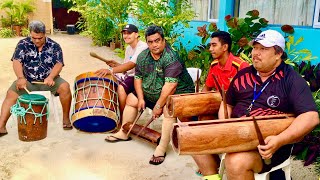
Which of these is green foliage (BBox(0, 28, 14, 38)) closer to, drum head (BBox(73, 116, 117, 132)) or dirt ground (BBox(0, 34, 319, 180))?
dirt ground (BBox(0, 34, 319, 180))

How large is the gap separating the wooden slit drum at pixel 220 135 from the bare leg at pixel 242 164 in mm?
46

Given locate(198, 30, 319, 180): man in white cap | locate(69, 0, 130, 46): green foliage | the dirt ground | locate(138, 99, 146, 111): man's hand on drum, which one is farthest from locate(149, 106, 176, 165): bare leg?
locate(69, 0, 130, 46): green foliage

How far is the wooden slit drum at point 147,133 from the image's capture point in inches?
151

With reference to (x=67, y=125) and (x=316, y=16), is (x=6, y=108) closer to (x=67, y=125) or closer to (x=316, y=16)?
(x=67, y=125)

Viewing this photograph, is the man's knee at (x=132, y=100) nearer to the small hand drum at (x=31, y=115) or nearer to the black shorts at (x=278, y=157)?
the small hand drum at (x=31, y=115)

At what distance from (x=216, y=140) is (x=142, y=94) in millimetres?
1906

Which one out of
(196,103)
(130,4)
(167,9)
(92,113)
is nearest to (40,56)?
(92,113)

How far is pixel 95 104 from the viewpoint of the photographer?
3.85 m

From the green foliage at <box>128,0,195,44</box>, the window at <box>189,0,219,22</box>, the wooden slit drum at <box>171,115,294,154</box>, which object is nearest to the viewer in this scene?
the wooden slit drum at <box>171,115,294,154</box>

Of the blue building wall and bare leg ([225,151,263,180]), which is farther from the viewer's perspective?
the blue building wall

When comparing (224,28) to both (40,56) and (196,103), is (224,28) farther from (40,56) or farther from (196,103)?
(196,103)

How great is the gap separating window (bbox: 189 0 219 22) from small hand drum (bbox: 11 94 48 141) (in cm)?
400

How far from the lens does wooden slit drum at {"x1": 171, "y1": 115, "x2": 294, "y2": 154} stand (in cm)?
206

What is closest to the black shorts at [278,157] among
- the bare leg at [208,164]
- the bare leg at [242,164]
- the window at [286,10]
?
the bare leg at [242,164]
